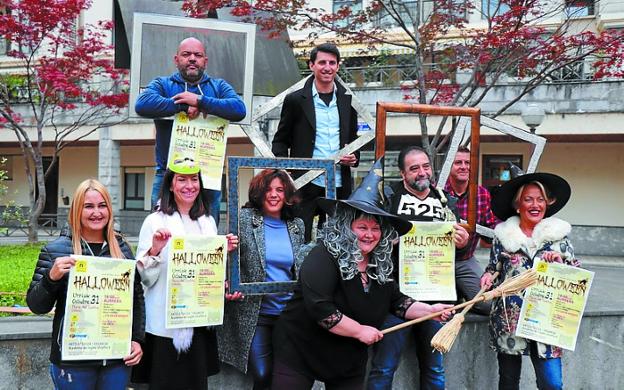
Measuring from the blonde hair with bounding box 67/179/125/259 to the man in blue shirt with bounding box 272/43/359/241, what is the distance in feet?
6.76

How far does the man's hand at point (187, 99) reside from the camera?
14.6 ft

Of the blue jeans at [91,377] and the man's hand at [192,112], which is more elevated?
the man's hand at [192,112]

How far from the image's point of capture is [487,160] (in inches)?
808

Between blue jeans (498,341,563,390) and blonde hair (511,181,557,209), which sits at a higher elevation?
blonde hair (511,181,557,209)

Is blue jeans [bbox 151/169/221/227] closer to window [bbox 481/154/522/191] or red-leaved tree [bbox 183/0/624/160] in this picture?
red-leaved tree [bbox 183/0/624/160]

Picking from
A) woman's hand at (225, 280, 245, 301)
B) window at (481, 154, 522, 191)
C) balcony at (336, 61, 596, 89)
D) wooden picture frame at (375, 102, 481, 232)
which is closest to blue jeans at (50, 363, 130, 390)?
woman's hand at (225, 280, 245, 301)

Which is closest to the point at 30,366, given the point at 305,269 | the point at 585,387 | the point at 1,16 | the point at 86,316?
the point at 86,316

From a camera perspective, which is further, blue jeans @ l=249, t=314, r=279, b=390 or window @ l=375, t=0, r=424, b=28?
window @ l=375, t=0, r=424, b=28

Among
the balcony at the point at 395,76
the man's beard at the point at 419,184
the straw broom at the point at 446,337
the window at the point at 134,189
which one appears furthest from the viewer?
the window at the point at 134,189

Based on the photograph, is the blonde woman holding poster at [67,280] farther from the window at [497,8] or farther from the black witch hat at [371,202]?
the window at [497,8]

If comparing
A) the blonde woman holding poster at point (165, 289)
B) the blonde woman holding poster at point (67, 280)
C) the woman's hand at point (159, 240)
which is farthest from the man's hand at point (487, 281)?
the blonde woman holding poster at point (67, 280)

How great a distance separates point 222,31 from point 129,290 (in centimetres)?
276

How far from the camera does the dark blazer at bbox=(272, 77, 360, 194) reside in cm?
529

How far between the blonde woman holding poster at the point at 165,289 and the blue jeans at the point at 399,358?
118cm
